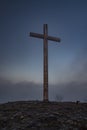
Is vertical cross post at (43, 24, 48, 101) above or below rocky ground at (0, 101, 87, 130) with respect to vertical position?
above

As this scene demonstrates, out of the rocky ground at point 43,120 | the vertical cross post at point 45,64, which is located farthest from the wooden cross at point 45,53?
the rocky ground at point 43,120

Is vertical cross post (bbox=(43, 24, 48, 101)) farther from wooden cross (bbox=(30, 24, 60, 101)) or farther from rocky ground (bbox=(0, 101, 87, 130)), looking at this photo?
rocky ground (bbox=(0, 101, 87, 130))

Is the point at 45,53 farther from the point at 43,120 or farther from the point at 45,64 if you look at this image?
the point at 43,120

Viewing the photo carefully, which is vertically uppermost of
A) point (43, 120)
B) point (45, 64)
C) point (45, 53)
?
point (45, 53)

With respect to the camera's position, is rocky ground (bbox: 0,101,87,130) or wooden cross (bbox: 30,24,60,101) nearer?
rocky ground (bbox: 0,101,87,130)

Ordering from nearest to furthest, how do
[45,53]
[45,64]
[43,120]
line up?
[43,120], [45,64], [45,53]

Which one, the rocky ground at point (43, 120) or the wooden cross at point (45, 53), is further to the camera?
the wooden cross at point (45, 53)

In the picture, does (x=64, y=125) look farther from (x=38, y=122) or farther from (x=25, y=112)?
(x=25, y=112)

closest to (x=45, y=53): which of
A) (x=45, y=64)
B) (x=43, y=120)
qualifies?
(x=45, y=64)

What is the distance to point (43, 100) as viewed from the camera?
20.5 m

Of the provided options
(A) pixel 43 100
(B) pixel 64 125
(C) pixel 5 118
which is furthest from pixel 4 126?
(A) pixel 43 100

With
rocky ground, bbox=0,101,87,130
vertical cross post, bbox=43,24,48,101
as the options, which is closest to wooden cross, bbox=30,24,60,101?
vertical cross post, bbox=43,24,48,101

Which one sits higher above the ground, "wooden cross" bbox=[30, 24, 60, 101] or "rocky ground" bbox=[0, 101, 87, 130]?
"wooden cross" bbox=[30, 24, 60, 101]

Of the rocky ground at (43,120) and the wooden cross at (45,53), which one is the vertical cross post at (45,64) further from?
the rocky ground at (43,120)
